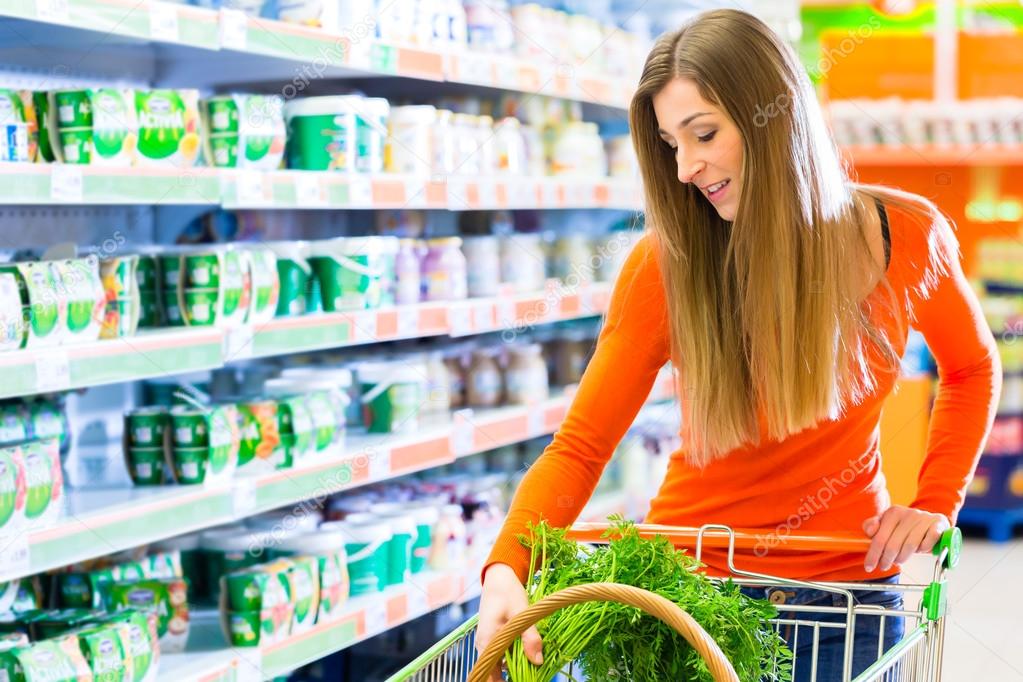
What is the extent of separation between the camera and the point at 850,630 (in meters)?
1.63

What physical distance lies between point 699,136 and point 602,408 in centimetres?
36

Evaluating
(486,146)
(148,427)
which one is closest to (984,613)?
(486,146)

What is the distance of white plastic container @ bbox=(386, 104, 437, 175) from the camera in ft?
10.8

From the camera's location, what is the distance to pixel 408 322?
10.7 ft

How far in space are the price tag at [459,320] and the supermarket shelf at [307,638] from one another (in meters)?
0.64

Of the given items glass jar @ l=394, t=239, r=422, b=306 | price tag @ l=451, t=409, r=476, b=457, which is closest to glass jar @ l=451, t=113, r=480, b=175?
glass jar @ l=394, t=239, r=422, b=306

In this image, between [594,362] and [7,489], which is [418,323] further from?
[594,362]

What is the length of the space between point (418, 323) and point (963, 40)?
4.60m

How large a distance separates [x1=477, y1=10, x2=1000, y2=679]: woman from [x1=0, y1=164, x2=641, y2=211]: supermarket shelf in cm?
84

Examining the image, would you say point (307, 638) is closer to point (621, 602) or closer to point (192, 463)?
point (192, 463)

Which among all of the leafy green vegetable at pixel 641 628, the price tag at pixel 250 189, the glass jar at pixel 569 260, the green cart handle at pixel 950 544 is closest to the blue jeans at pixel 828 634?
the green cart handle at pixel 950 544

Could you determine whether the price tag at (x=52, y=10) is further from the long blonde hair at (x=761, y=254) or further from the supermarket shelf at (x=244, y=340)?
the long blonde hair at (x=761, y=254)

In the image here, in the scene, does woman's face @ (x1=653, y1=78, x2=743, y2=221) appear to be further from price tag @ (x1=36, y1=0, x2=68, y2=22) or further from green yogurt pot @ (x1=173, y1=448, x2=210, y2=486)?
green yogurt pot @ (x1=173, y1=448, x2=210, y2=486)

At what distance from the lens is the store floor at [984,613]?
4.10 m
